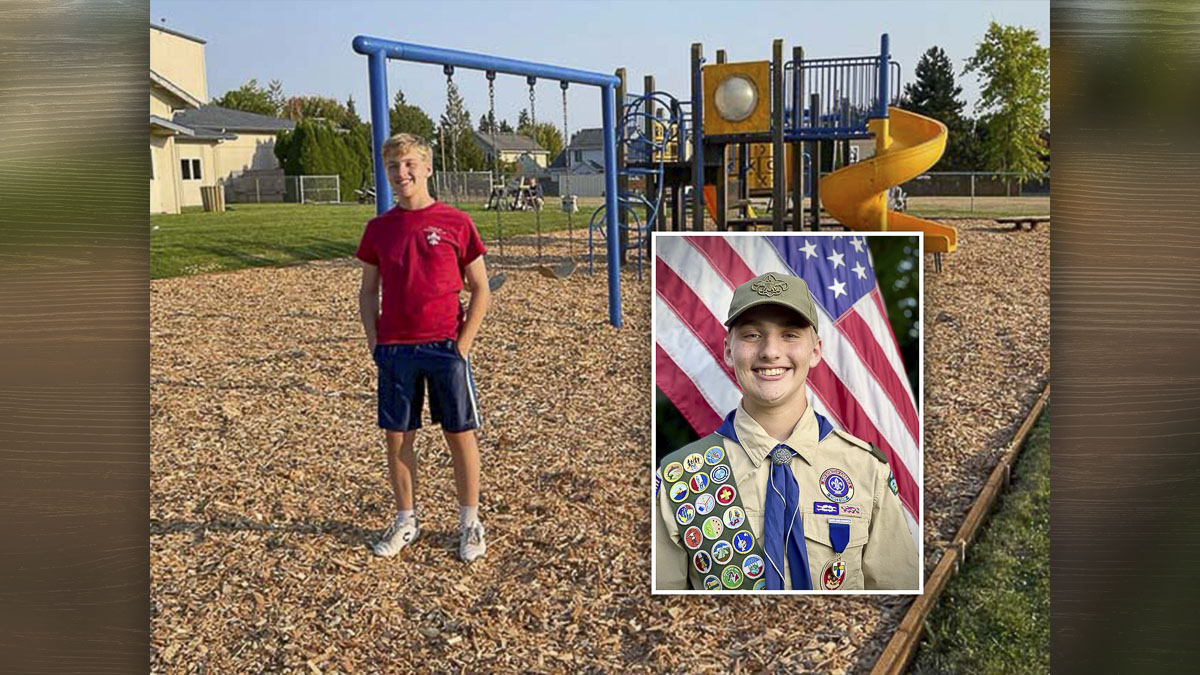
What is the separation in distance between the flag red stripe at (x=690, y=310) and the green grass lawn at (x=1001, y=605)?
0.97 meters

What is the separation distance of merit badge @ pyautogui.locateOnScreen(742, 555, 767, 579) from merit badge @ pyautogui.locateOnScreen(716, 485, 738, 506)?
0.47 ft

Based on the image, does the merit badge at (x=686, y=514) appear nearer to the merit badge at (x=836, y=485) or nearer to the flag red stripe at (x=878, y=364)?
the merit badge at (x=836, y=485)

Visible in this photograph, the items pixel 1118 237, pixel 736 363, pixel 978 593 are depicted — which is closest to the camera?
pixel 1118 237

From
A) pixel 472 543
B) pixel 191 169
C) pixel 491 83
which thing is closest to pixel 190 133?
pixel 191 169

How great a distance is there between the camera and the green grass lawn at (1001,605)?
121 inches

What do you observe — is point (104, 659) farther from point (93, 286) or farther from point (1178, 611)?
point (1178, 611)

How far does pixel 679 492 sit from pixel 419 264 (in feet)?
5.35

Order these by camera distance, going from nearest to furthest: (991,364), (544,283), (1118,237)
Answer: (1118,237) → (991,364) → (544,283)

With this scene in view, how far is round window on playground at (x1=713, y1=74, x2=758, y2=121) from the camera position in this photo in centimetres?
1276

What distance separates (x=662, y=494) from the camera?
2262 mm

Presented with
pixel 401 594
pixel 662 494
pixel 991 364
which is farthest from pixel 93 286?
pixel 991 364

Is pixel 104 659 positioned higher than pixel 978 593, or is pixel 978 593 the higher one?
pixel 104 659

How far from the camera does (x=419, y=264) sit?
3.54m

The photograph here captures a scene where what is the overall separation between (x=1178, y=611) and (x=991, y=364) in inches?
229
